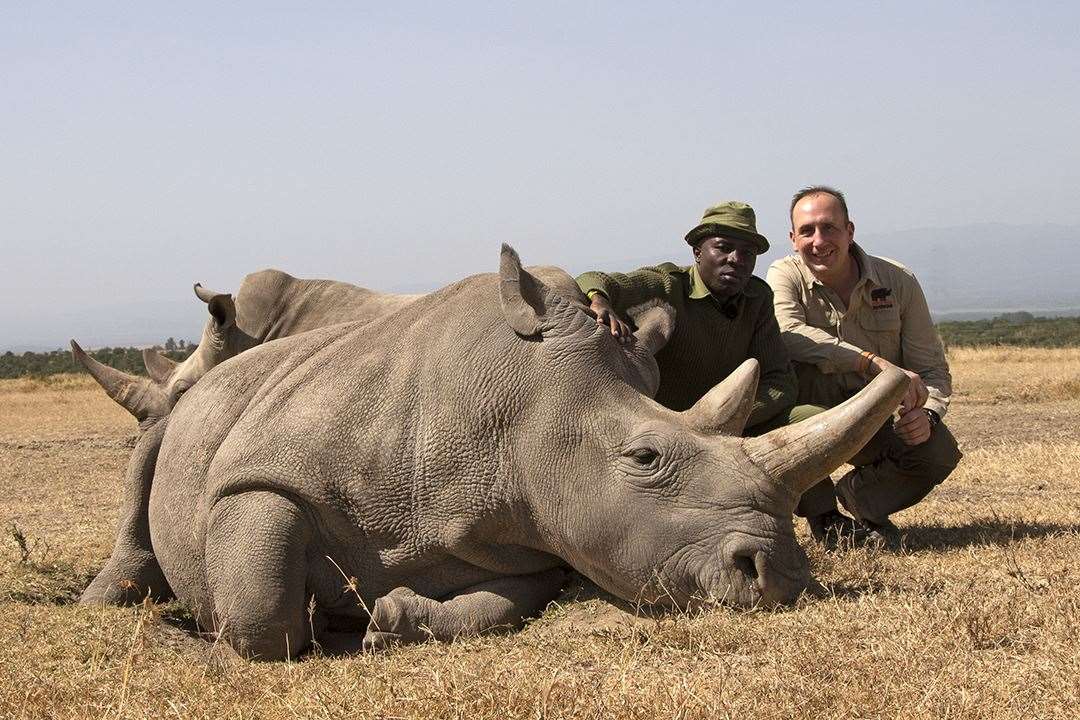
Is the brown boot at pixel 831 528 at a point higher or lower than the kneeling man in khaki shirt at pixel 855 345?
lower

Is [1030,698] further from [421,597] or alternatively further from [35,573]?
[35,573]

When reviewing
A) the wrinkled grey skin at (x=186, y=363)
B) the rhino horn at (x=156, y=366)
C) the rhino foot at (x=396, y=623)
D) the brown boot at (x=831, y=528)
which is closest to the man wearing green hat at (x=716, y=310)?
the brown boot at (x=831, y=528)

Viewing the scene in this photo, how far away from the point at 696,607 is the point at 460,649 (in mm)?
888

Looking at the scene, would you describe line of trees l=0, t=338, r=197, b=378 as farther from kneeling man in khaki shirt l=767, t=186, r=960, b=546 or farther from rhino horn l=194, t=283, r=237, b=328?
kneeling man in khaki shirt l=767, t=186, r=960, b=546

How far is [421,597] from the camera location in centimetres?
514

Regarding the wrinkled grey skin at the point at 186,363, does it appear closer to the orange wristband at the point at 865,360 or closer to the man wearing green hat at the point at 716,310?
the man wearing green hat at the point at 716,310

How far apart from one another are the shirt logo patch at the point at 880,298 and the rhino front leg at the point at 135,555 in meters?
4.04

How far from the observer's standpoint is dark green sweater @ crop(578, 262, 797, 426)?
6.27 meters

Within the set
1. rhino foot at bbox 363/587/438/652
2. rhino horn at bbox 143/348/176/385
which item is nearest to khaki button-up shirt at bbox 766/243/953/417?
rhino foot at bbox 363/587/438/652

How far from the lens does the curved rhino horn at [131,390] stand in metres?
7.41

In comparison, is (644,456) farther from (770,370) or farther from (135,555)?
(135,555)

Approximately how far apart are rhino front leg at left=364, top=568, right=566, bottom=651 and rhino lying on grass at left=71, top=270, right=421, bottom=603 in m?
2.22

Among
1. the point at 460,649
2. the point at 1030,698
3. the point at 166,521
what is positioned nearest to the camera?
the point at 1030,698

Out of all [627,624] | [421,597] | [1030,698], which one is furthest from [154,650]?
[1030,698]
